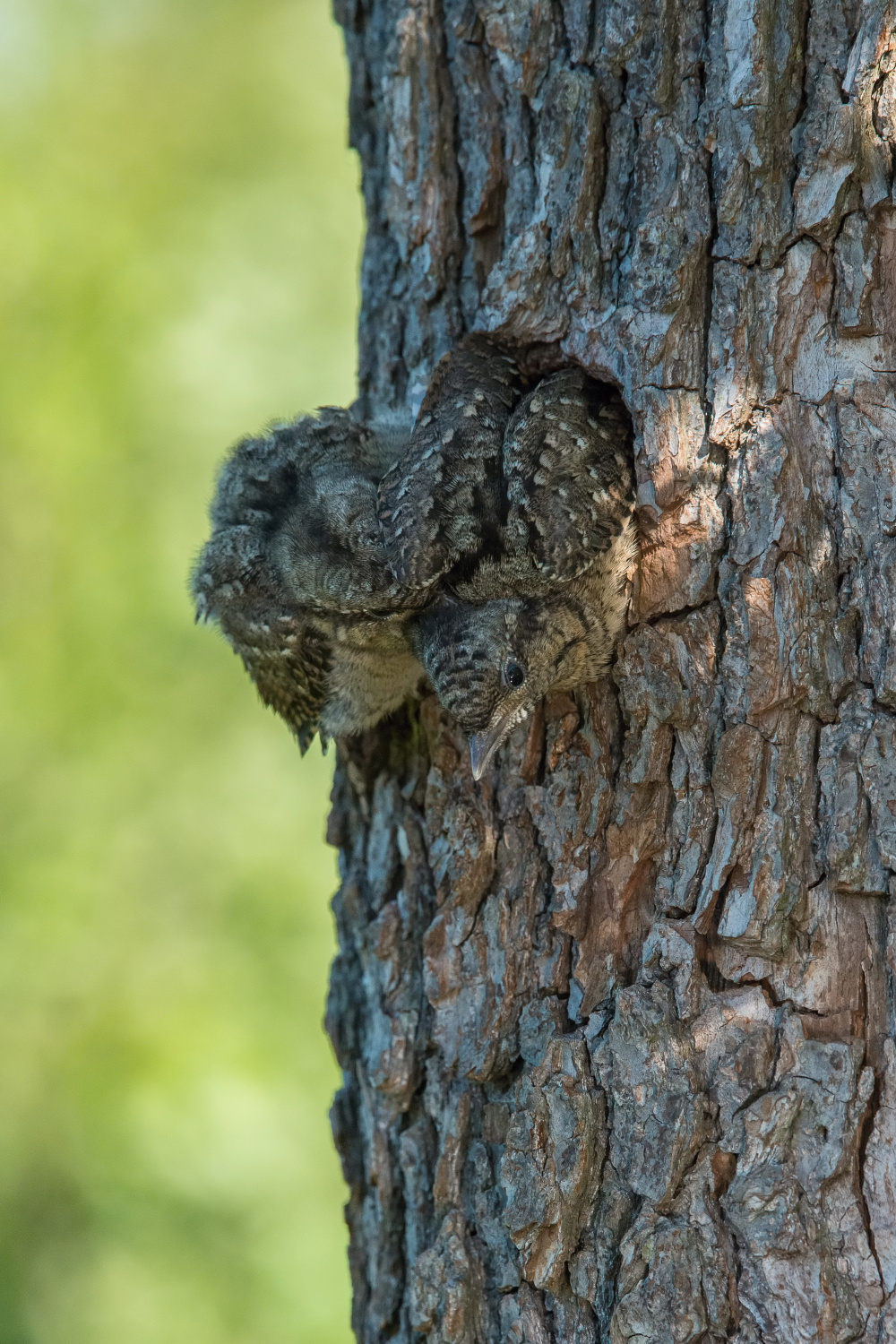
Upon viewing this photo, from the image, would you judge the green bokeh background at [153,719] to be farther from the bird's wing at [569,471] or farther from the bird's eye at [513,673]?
the bird's wing at [569,471]

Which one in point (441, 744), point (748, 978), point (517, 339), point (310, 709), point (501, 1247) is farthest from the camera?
point (310, 709)

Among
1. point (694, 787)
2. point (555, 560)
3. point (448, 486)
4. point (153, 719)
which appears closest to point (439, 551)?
point (448, 486)

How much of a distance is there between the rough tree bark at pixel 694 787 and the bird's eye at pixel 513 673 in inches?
8.1

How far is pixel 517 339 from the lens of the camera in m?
3.04

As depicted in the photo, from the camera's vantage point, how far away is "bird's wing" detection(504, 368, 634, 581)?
2854mm

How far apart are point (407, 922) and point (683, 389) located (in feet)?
5.16

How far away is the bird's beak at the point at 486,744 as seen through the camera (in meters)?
2.88

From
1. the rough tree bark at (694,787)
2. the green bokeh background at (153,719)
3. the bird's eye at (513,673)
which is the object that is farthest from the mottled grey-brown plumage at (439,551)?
the green bokeh background at (153,719)

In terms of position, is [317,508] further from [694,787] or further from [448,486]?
[694,787]

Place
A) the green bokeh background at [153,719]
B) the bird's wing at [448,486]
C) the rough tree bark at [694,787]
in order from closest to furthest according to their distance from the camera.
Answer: the rough tree bark at [694,787] < the bird's wing at [448,486] < the green bokeh background at [153,719]

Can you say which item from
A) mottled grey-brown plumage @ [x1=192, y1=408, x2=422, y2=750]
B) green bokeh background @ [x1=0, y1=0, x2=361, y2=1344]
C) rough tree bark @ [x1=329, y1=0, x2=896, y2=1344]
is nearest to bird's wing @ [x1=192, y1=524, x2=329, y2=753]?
mottled grey-brown plumage @ [x1=192, y1=408, x2=422, y2=750]

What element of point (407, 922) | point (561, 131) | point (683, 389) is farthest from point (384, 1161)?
point (561, 131)

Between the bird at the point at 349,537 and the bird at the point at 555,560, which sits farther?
the bird at the point at 349,537

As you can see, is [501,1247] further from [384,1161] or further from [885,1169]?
[885,1169]
